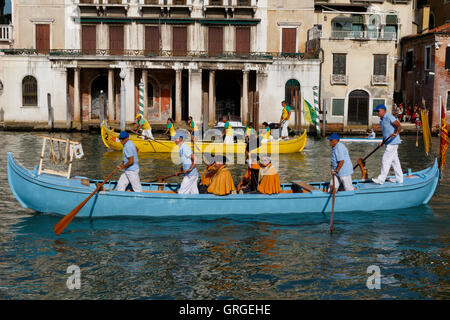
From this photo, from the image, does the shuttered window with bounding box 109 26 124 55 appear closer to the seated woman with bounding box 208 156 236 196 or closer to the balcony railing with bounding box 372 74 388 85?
the balcony railing with bounding box 372 74 388 85

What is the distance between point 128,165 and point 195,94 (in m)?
28.3

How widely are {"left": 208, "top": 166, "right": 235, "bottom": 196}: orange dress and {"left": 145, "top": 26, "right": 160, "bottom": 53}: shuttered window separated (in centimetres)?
2969

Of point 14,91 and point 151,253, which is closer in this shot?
point 151,253

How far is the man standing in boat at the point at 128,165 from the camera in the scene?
14688 mm

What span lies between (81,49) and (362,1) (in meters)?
23.2

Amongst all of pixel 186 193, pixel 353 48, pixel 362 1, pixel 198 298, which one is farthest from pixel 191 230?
pixel 362 1

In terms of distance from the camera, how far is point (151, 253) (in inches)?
495

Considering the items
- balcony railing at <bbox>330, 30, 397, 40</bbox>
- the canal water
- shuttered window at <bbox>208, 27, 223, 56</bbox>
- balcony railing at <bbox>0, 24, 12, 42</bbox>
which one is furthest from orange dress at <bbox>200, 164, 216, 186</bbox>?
balcony railing at <bbox>0, 24, 12, 42</bbox>

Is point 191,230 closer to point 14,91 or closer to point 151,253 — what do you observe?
point 151,253

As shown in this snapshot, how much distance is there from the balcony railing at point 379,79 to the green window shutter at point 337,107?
2.64 meters

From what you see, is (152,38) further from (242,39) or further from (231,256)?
(231,256)

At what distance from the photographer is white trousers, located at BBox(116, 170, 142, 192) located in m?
14.9

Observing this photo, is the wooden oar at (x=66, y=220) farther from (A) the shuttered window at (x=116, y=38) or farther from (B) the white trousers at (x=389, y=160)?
(A) the shuttered window at (x=116, y=38)
